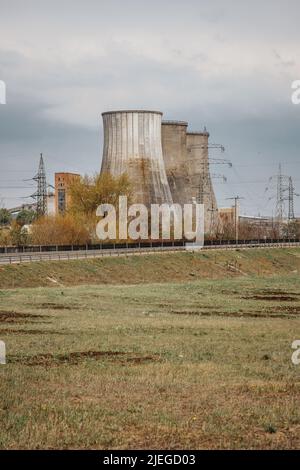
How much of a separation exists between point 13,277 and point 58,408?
122 feet

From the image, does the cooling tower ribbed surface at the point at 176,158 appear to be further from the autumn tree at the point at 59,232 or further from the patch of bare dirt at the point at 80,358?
the patch of bare dirt at the point at 80,358

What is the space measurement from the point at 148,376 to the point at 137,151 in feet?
262

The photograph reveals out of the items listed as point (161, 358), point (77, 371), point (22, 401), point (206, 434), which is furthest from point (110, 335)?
point (206, 434)

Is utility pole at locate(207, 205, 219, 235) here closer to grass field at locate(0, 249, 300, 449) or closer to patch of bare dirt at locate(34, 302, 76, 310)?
grass field at locate(0, 249, 300, 449)

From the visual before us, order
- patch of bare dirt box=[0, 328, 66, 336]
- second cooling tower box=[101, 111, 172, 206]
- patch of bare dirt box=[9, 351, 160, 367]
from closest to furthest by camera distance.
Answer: patch of bare dirt box=[9, 351, 160, 367] → patch of bare dirt box=[0, 328, 66, 336] → second cooling tower box=[101, 111, 172, 206]

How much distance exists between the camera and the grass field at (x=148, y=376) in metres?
11.9

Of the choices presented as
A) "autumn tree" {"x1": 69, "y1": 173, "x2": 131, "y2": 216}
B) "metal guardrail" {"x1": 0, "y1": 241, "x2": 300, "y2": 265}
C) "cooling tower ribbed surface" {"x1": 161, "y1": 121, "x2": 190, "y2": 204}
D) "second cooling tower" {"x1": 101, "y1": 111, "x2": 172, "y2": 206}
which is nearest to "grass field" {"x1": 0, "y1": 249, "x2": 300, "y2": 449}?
"metal guardrail" {"x1": 0, "y1": 241, "x2": 300, "y2": 265}

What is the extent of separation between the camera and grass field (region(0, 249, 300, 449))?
11.9 m

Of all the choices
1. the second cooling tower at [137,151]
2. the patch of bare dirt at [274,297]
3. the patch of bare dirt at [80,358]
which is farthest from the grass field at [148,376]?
the second cooling tower at [137,151]

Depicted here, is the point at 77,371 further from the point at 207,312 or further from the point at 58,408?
the point at 207,312

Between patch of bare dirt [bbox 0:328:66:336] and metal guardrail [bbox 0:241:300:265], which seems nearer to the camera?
patch of bare dirt [bbox 0:328:66:336]

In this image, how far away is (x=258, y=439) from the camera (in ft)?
38.3

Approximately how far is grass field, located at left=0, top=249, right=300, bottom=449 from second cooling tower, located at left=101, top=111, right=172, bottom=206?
62316 mm

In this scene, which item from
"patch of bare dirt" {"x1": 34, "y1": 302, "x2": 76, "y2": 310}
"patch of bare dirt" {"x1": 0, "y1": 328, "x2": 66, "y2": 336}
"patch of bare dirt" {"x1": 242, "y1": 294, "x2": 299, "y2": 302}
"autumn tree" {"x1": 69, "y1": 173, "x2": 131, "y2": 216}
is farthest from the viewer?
"autumn tree" {"x1": 69, "y1": 173, "x2": 131, "y2": 216}
